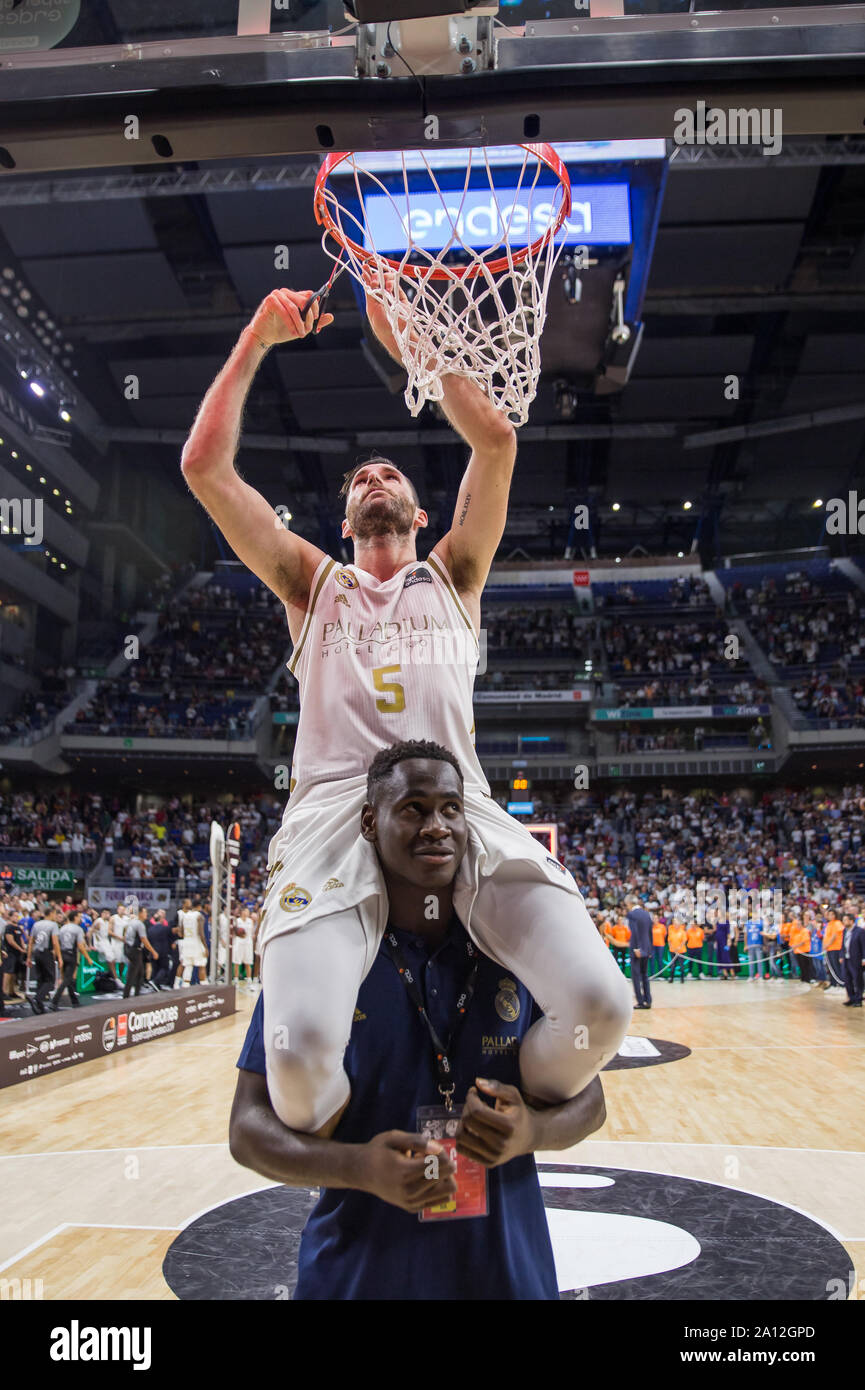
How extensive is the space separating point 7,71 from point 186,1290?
427 centimetres

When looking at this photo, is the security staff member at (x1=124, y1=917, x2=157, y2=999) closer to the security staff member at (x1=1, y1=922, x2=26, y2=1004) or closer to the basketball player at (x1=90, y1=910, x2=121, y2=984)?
the basketball player at (x1=90, y1=910, x2=121, y2=984)

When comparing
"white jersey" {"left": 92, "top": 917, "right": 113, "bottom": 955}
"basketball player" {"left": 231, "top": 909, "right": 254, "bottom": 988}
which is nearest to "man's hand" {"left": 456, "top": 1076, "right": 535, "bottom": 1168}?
"white jersey" {"left": 92, "top": 917, "right": 113, "bottom": 955}

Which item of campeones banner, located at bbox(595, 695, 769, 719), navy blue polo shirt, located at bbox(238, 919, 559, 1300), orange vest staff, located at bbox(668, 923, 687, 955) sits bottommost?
orange vest staff, located at bbox(668, 923, 687, 955)

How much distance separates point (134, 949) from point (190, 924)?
150 centimetres

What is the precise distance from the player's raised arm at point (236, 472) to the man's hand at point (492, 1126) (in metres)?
1.29

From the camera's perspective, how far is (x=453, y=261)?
5.29m

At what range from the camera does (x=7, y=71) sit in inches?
108

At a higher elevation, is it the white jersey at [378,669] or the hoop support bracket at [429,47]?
the hoop support bracket at [429,47]

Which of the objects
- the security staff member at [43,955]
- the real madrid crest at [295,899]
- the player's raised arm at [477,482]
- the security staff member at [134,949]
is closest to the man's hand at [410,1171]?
the real madrid crest at [295,899]

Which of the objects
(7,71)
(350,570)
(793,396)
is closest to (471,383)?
(350,570)

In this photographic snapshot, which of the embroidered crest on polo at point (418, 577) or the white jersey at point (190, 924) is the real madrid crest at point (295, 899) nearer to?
the embroidered crest on polo at point (418, 577)

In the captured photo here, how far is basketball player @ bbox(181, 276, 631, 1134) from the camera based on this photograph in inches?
74.2

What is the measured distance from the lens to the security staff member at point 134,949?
14.1 meters

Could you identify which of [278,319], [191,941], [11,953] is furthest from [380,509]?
[191,941]
